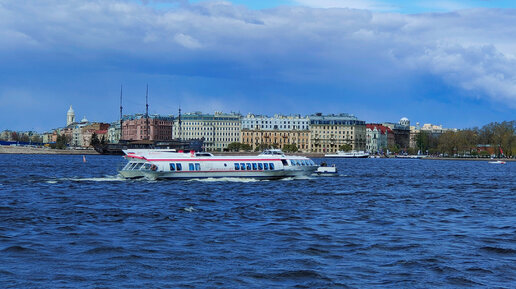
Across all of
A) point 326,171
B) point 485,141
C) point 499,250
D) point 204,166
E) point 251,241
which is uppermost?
point 485,141

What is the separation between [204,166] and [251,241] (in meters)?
30.7

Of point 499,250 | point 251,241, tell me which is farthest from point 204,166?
point 499,250

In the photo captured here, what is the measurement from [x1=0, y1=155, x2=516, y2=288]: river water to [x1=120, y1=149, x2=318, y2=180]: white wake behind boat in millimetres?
11788

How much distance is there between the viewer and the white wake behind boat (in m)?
51.1

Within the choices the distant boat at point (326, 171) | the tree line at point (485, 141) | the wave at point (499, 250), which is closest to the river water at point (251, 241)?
the wave at point (499, 250)

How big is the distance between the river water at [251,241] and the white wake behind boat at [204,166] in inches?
464

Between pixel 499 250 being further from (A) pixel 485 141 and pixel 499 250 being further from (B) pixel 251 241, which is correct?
(A) pixel 485 141

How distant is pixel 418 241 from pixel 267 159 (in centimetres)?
3247

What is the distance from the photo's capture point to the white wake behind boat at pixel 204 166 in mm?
51062

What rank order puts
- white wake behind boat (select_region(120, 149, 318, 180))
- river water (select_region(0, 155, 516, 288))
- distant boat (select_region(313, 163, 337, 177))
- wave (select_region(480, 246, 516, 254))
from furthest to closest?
1. distant boat (select_region(313, 163, 337, 177))
2. white wake behind boat (select_region(120, 149, 318, 180))
3. wave (select_region(480, 246, 516, 254))
4. river water (select_region(0, 155, 516, 288))

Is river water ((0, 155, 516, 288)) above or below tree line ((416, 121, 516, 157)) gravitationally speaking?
below

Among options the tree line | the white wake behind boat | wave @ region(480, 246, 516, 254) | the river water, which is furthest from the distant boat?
the tree line

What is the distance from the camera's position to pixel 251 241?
Answer: 71.4 feet

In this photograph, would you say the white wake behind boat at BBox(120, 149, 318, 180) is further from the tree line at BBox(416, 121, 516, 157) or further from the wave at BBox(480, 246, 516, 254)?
the tree line at BBox(416, 121, 516, 157)
